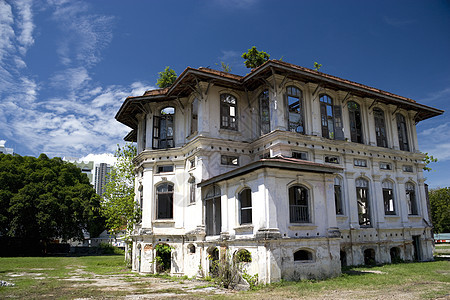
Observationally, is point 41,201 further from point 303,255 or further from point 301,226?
point 301,226

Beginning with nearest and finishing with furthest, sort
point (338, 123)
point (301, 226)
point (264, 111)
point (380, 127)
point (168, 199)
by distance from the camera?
point (301, 226) < point (264, 111) < point (168, 199) < point (338, 123) < point (380, 127)

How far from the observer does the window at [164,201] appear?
2136 cm

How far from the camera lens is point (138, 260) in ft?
71.6

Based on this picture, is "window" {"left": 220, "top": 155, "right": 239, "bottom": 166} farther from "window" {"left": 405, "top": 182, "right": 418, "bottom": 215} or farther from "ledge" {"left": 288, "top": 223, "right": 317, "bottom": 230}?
"window" {"left": 405, "top": 182, "right": 418, "bottom": 215}

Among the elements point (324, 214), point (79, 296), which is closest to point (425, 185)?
point (324, 214)

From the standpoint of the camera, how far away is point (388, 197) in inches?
906

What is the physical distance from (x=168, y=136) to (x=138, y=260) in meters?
7.54

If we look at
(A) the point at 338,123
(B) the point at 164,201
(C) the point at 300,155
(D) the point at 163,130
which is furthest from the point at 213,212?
(A) the point at 338,123

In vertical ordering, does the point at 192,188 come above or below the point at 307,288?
above

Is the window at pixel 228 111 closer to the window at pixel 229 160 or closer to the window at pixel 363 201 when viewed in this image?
the window at pixel 229 160

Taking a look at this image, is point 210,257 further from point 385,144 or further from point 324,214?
point 385,144

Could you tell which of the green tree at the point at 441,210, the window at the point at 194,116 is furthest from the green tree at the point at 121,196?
the green tree at the point at 441,210

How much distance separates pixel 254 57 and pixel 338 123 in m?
8.38

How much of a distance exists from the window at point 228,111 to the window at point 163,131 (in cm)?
361
